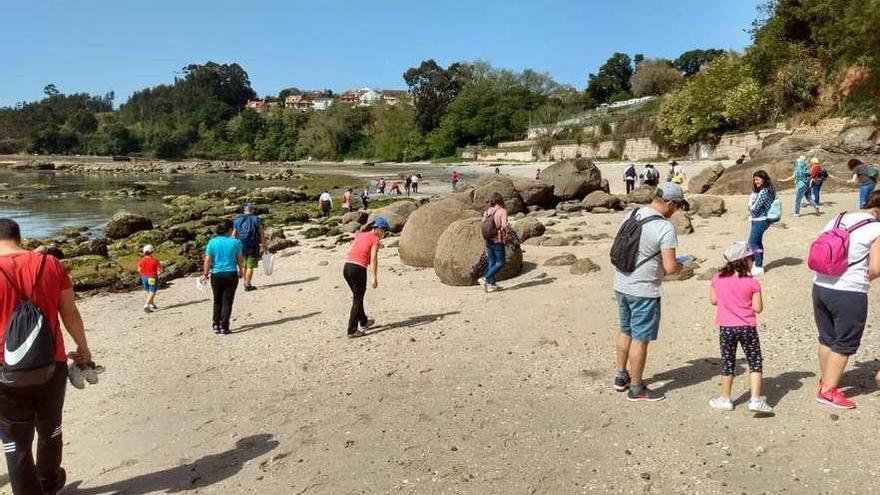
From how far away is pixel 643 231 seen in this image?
5.52 metres

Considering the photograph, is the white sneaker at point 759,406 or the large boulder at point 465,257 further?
the large boulder at point 465,257

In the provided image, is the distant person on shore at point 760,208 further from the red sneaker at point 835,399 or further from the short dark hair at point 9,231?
the short dark hair at point 9,231

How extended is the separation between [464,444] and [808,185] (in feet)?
49.0

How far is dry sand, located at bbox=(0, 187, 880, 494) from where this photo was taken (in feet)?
15.7

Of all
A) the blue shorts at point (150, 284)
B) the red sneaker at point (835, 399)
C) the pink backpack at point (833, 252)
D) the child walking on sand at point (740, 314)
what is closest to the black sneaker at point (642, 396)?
the child walking on sand at point (740, 314)

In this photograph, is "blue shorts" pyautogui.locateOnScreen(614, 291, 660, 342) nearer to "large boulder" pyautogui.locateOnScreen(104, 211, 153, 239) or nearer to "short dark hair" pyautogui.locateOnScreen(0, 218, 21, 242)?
"short dark hair" pyautogui.locateOnScreen(0, 218, 21, 242)

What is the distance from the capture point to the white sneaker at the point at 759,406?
5340 millimetres

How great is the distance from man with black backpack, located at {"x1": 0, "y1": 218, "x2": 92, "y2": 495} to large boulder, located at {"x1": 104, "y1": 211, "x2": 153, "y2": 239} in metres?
24.6

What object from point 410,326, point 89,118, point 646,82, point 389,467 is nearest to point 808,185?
point 410,326

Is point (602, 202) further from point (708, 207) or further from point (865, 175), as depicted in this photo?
point (865, 175)

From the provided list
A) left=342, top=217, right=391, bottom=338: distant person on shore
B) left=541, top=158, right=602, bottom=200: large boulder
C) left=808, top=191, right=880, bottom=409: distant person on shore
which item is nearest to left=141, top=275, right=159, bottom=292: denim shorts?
left=342, top=217, right=391, bottom=338: distant person on shore

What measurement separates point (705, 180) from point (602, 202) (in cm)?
602

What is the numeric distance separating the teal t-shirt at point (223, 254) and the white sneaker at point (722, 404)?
23.1ft

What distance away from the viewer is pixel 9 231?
4.22 meters
